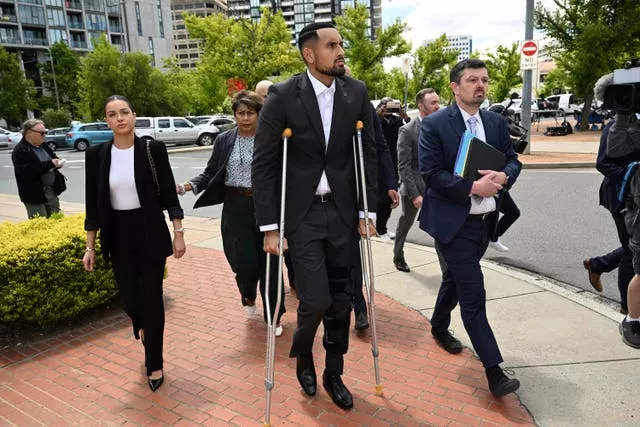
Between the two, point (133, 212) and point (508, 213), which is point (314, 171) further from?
point (508, 213)

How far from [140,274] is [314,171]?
1.49m

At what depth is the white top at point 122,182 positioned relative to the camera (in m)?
3.39

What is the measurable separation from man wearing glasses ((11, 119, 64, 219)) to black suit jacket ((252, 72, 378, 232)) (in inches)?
183

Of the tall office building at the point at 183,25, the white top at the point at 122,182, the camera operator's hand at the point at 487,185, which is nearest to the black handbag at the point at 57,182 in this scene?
the white top at the point at 122,182

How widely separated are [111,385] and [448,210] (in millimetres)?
2564

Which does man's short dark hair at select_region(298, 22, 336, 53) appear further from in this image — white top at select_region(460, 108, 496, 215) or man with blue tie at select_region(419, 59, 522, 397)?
white top at select_region(460, 108, 496, 215)

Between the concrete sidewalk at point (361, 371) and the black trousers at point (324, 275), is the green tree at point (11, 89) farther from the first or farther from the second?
the black trousers at point (324, 275)

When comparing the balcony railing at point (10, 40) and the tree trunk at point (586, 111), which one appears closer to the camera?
the tree trunk at point (586, 111)

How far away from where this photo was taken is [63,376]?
12.2 ft

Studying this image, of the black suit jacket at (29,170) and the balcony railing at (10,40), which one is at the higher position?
the balcony railing at (10,40)

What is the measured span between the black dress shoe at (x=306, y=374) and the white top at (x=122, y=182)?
58.5 inches

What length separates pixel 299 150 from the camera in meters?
2.99

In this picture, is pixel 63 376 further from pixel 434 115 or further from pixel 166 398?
pixel 434 115

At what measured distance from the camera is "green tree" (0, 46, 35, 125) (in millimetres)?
53844
